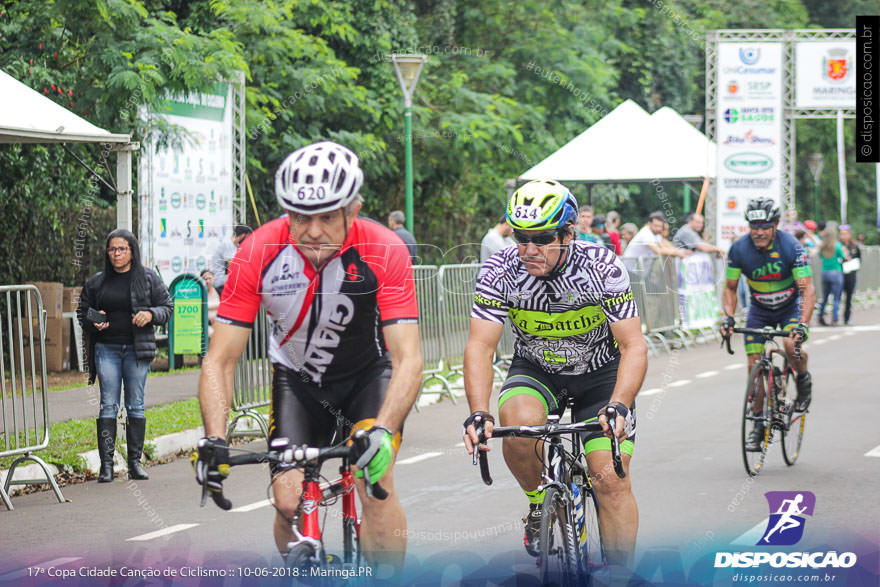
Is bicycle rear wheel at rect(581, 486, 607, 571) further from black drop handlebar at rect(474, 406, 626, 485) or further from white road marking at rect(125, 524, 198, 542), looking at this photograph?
white road marking at rect(125, 524, 198, 542)

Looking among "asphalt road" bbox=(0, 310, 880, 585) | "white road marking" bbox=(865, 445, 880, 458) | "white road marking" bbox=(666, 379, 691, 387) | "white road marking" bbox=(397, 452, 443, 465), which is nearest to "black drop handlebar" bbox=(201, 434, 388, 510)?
"asphalt road" bbox=(0, 310, 880, 585)

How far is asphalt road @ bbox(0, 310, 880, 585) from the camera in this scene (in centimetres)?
666

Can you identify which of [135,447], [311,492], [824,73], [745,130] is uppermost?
[824,73]

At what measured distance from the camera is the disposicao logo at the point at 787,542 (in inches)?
258

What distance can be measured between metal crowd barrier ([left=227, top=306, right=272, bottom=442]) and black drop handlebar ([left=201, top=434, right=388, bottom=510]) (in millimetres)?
7093

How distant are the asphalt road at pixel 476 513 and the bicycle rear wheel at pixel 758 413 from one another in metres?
0.13

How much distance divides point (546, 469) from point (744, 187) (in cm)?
2018

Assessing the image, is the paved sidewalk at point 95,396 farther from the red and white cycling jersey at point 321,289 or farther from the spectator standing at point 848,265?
the spectator standing at point 848,265

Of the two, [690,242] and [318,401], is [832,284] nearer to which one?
[690,242]

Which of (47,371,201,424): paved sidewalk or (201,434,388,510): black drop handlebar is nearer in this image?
(201,434,388,510): black drop handlebar

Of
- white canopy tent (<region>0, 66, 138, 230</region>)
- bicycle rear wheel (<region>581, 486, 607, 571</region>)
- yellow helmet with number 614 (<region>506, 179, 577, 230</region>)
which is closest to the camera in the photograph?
yellow helmet with number 614 (<region>506, 179, 577, 230</region>)

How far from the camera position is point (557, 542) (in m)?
4.82

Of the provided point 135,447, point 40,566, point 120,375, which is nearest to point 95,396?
point 120,375

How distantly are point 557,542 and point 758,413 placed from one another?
491cm
